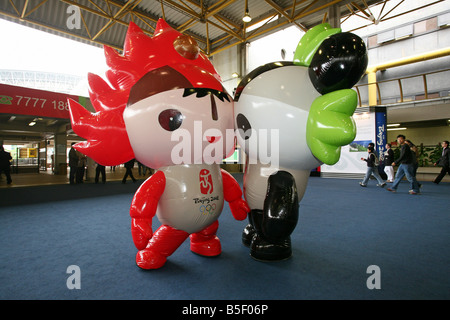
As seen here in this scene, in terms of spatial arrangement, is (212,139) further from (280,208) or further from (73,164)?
(73,164)

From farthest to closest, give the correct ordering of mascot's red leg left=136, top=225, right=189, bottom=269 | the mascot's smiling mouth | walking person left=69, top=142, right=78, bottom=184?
1. walking person left=69, top=142, right=78, bottom=184
2. mascot's red leg left=136, top=225, right=189, bottom=269
3. the mascot's smiling mouth

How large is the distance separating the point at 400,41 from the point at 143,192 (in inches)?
601

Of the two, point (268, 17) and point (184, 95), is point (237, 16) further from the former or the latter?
point (184, 95)

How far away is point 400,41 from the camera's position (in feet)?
39.5

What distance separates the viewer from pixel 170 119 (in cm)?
165

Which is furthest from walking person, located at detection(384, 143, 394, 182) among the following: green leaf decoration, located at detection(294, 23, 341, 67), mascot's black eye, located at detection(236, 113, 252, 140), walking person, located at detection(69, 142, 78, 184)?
walking person, located at detection(69, 142, 78, 184)

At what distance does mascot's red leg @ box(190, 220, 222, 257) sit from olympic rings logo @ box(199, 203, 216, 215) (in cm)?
42

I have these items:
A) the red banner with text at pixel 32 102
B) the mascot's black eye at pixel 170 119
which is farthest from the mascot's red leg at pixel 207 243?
the red banner with text at pixel 32 102

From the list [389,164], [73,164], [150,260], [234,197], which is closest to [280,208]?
[234,197]

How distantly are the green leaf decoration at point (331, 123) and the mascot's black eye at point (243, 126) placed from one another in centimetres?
42

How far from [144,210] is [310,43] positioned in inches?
64.9

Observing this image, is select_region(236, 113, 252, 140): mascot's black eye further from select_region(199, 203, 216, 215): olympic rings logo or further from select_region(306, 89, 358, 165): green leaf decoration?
select_region(199, 203, 216, 215): olympic rings logo

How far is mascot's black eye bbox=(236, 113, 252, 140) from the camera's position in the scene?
178 centimetres
